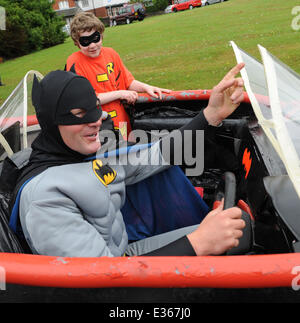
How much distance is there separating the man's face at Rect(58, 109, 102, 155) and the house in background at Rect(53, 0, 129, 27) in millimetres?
51667

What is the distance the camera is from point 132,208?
201 centimetres

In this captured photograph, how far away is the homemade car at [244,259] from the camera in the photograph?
105 cm

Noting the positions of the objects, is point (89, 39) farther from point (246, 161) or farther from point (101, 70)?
point (246, 161)

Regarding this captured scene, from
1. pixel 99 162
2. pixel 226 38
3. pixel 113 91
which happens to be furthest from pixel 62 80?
Answer: pixel 226 38

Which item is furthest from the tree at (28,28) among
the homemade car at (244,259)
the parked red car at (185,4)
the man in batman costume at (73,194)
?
the man in batman costume at (73,194)

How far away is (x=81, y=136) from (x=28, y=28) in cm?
2348

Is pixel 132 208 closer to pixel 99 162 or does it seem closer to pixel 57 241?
pixel 99 162

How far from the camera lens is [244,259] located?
1.06m

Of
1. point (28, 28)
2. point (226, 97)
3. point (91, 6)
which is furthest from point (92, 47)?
point (91, 6)

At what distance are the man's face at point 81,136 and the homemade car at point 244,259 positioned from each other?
1.50 ft

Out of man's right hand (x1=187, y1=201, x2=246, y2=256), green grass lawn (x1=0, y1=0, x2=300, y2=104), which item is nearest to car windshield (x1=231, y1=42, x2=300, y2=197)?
man's right hand (x1=187, y1=201, x2=246, y2=256)

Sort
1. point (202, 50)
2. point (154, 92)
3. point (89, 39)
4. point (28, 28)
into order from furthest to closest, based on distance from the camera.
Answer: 1. point (28, 28)
2. point (202, 50)
3. point (154, 92)
4. point (89, 39)

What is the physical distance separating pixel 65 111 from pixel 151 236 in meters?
1.04

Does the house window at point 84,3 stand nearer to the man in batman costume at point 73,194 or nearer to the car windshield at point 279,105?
the car windshield at point 279,105
